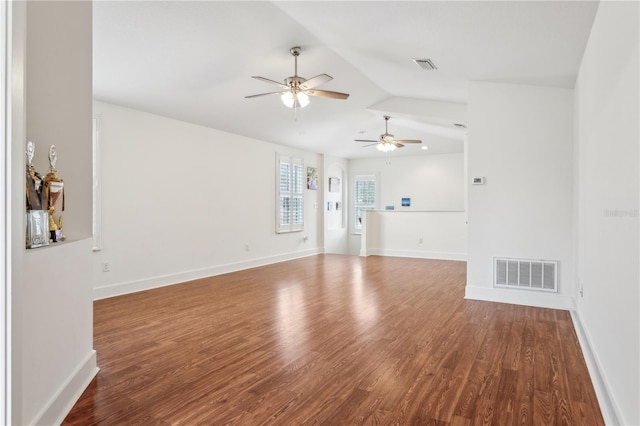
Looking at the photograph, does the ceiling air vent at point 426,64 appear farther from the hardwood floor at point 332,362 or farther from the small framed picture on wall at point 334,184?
the small framed picture on wall at point 334,184

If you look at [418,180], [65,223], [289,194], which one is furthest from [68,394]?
[418,180]

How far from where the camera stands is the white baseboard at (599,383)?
198 centimetres

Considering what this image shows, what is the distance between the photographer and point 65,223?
99.0 inches

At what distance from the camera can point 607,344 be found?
7.52 feet

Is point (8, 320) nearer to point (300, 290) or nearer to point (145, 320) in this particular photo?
point (145, 320)

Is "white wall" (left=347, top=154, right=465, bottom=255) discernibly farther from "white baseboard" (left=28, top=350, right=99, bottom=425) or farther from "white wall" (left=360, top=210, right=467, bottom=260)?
"white baseboard" (left=28, top=350, right=99, bottom=425)

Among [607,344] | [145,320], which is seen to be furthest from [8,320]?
[607,344]

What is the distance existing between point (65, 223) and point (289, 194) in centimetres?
625

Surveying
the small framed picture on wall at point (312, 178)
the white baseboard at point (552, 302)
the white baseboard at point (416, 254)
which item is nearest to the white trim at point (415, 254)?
the white baseboard at point (416, 254)

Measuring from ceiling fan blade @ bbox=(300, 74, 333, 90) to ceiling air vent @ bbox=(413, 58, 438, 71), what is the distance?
988 mm

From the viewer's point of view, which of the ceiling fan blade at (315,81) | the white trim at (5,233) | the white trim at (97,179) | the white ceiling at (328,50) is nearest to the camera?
the white trim at (5,233)

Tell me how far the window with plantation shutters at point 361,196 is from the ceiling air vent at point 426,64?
22.4ft

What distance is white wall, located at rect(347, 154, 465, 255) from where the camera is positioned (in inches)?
407

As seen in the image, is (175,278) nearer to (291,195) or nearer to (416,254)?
(291,195)
